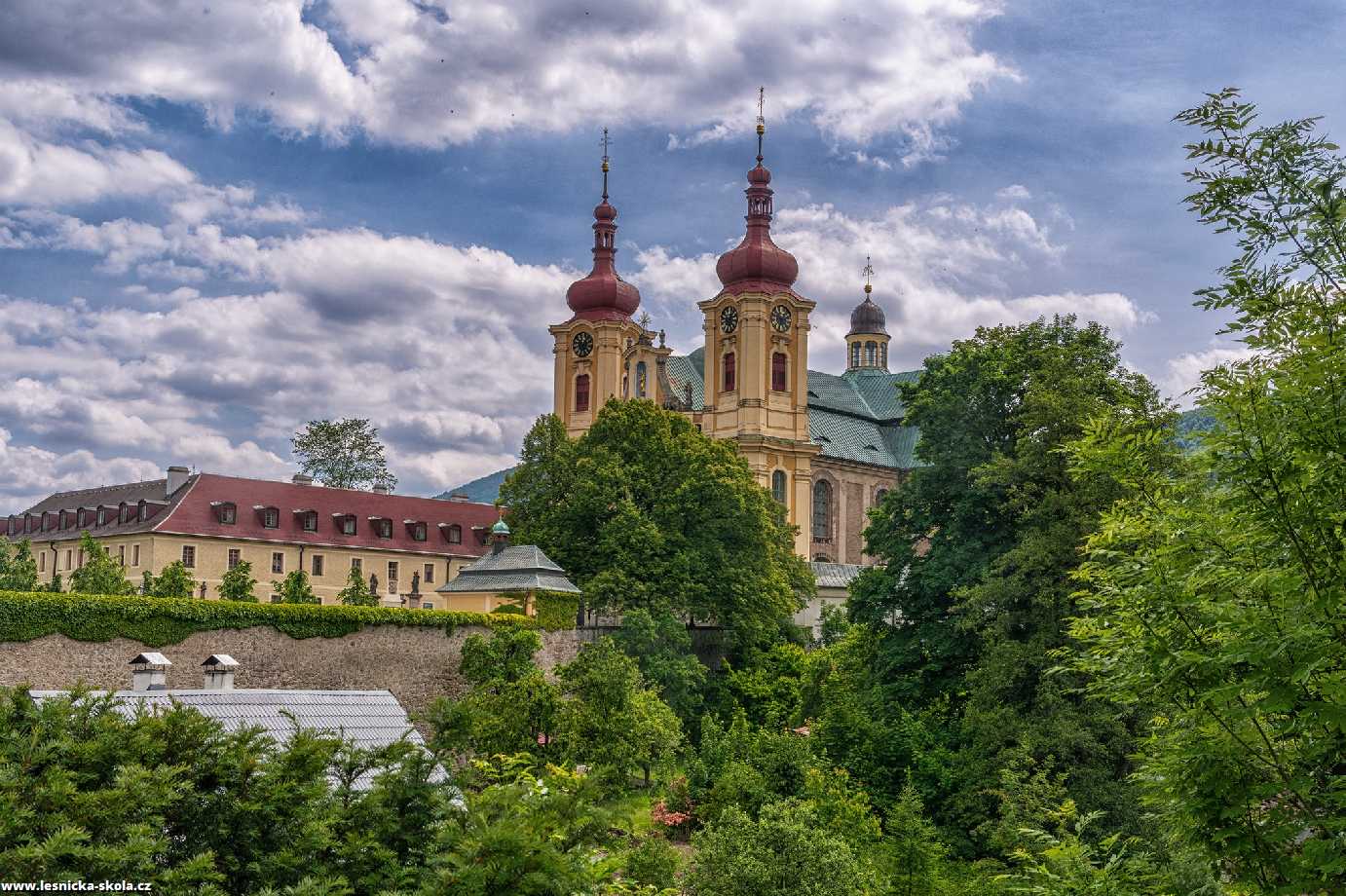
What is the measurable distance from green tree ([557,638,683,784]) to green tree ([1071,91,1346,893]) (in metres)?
21.1

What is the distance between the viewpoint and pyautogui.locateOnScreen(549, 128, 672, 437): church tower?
6769 cm

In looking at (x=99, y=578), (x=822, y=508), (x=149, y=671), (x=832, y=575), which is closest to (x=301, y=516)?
(x=99, y=578)

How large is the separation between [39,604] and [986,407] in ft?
66.4

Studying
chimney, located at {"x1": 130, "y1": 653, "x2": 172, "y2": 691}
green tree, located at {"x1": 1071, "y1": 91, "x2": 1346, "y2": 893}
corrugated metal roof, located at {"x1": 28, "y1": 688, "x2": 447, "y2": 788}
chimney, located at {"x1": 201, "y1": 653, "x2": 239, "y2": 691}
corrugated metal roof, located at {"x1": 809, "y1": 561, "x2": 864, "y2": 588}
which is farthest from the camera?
corrugated metal roof, located at {"x1": 809, "y1": 561, "x2": 864, "y2": 588}

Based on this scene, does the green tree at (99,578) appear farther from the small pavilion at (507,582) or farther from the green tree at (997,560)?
the green tree at (997,560)

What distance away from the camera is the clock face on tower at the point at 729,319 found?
6619 cm

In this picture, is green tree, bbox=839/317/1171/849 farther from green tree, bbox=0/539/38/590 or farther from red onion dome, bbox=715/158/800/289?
red onion dome, bbox=715/158/800/289

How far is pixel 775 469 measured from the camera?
66062 millimetres

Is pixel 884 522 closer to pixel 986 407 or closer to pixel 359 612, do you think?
pixel 986 407

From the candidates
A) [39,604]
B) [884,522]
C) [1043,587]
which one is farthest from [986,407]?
[39,604]

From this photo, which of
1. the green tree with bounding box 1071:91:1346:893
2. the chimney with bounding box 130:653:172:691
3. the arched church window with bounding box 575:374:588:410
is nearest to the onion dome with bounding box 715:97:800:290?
the arched church window with bounding box 575:374:588:410

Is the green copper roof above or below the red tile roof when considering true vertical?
above

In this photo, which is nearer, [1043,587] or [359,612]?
[1043,587]

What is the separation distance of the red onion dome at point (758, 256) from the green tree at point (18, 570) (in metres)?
34.1
